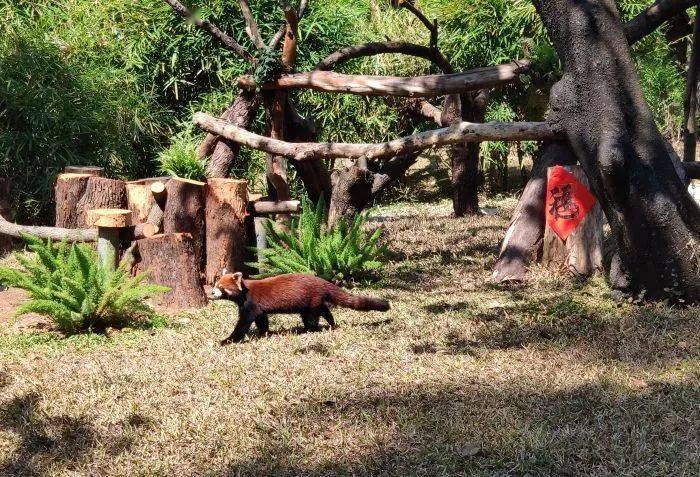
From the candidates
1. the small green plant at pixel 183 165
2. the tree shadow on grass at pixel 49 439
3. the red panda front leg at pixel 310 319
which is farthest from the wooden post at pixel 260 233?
the tree shadow on grass at pixel 49 439

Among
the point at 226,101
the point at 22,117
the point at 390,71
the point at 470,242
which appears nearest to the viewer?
the point at 470,242

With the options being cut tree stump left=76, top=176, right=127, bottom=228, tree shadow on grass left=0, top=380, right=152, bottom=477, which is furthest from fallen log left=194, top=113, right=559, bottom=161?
tree shadow on grass left=0, top=380, right=152, bottom=477

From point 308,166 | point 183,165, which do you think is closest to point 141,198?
point 183,165

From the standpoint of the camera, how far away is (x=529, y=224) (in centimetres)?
851

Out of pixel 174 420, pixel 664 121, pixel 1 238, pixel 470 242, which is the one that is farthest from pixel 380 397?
pixel 664 121

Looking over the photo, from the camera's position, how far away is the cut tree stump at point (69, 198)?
8.99m

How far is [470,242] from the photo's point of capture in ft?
34.1

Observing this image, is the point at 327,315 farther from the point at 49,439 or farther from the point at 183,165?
the point at 183,165

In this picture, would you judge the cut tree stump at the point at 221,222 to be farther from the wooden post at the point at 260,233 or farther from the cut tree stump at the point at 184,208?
the wooden post at the point at 260,233

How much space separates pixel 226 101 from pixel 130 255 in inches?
276

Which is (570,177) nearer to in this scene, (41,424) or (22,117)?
(41,424)


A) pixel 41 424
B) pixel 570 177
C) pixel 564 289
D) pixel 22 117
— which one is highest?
pixel 22 117

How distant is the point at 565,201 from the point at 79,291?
4.73 metres

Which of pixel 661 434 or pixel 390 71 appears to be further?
pixel 390 71
